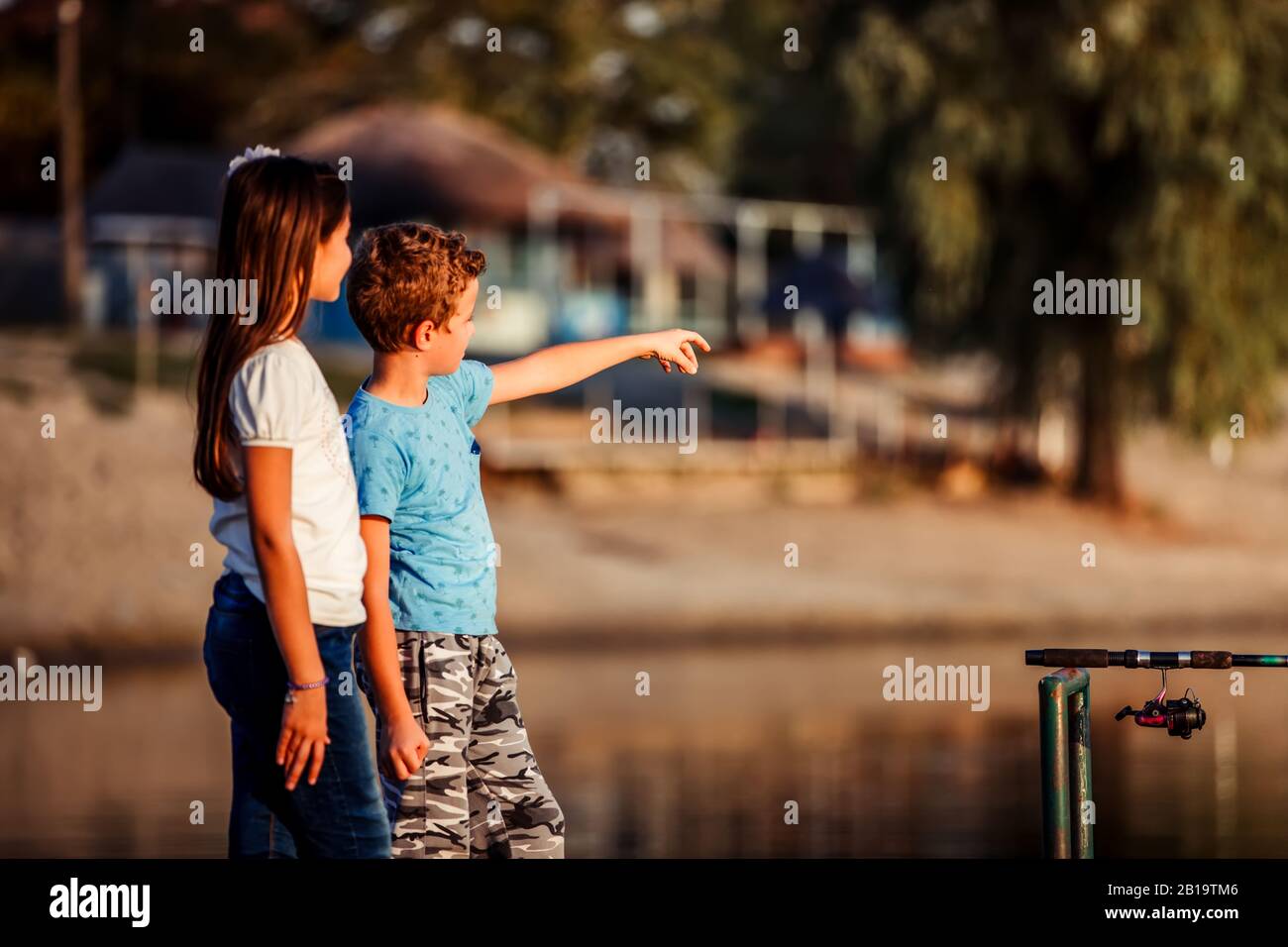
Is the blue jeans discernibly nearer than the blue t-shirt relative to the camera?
Yes

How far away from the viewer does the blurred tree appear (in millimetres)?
27141

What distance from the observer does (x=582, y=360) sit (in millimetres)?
5965

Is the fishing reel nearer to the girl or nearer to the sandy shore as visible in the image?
the girl

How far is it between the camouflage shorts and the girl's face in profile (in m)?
0.99

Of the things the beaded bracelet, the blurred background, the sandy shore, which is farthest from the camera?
the sandy shore

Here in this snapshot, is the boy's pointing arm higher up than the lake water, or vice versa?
the boy's pointing arm

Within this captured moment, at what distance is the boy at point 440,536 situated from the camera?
5.58m

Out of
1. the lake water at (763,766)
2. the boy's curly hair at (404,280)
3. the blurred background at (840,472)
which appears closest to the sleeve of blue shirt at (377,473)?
the boy's curly hair at (404,280)

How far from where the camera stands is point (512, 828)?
5961mm

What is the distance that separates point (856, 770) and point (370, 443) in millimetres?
7733

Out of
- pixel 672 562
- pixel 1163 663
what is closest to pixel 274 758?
pixel 1163 663

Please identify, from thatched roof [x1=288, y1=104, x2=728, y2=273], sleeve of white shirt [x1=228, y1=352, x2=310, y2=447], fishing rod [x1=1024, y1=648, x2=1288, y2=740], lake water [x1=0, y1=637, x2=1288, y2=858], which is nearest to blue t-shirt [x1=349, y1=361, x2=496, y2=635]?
sleeve of white shirt [x1=228, y1=352, x2=310, y2=447]

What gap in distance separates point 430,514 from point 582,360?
1.93 ft
